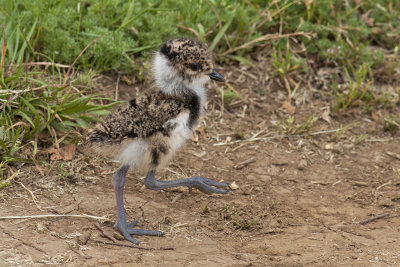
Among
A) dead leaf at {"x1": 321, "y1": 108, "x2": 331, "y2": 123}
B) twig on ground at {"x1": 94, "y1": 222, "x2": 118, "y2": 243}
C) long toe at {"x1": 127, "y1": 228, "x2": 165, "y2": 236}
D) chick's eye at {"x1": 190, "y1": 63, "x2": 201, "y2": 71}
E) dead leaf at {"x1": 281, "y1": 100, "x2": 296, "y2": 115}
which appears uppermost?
chick's eye at {"x1": 190, "y1": 63, "x2": 201, "y2": 71}

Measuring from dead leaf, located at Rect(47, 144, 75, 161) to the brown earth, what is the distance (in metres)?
0.06

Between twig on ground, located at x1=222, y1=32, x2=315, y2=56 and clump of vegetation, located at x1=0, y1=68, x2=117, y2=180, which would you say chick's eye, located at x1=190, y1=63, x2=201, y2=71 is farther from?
twig on ground, located at x1=222, y1=32, x2=315, y2=56

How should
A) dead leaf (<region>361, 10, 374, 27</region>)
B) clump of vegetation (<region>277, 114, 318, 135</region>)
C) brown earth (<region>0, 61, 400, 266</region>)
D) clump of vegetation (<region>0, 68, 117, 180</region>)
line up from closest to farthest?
brown earth (<region>0, 61, 400, 266</region>) < clump of vegetation (<region>0, 68, 117, 180</region>) < clump of vegetation (<region>277, 114, 318, 135</region>) < dead leaf (<region>361, 10, 374, 27</region>)

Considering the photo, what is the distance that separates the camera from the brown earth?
11.6 ft

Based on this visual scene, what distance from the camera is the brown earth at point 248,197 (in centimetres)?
353

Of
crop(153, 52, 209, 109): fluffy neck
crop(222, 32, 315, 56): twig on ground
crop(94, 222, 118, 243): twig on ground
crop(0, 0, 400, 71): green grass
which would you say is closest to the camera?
crop(94, 222, 118, 243): twig on ground

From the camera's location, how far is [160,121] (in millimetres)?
3795

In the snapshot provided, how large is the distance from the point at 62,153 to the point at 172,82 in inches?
46.2

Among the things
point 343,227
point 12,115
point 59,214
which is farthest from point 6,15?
point 343,227

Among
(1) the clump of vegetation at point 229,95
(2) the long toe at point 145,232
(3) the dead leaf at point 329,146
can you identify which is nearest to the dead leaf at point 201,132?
(1) the clump of vegetation at point 229,95

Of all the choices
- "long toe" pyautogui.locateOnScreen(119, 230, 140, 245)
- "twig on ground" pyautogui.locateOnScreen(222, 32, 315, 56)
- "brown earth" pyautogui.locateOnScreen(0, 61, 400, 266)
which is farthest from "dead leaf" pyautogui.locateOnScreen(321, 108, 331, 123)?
"long toe" pyautogui.locateOnScreen(119, 230, 140, 245)

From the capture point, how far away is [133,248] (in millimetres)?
3641

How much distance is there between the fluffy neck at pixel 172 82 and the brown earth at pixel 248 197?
85 centimetres

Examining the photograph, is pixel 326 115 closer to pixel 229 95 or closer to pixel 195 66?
pixel 229 95
